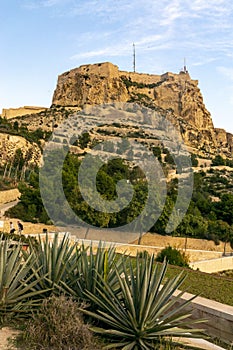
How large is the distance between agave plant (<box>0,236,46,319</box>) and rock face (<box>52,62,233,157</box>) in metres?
68.0

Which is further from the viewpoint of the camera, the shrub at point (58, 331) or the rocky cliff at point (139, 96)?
the rocky cliff at point (139, 96)

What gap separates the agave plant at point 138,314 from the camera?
3.35 m

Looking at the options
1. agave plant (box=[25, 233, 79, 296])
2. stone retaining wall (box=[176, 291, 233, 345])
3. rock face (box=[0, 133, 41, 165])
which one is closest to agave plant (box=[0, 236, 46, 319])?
agave plant (box=[25, 233, 79, 296])

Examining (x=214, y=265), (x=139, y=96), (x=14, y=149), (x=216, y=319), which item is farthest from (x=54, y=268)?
(x=139, y=96)

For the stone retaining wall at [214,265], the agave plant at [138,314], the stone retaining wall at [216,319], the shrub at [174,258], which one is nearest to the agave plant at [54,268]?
the agave plant at [138,314]

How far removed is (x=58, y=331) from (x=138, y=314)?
2.41 feet

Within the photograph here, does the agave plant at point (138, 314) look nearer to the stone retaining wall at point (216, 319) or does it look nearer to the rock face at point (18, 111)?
the stone retaining wall at point (216, 319)

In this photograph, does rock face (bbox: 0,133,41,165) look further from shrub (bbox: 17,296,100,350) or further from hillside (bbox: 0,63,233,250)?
shrub (bbox: 17,296,100,350)

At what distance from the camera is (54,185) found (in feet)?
70.4

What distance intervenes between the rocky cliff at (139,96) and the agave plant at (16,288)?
55679mm

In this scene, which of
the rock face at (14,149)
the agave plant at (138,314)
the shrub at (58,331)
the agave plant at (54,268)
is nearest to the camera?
the shrub at (58,331)

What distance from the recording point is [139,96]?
78438 millimetres

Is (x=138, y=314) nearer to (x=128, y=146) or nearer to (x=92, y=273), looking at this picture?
(x=92, y=273)

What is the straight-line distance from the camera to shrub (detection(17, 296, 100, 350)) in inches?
123
